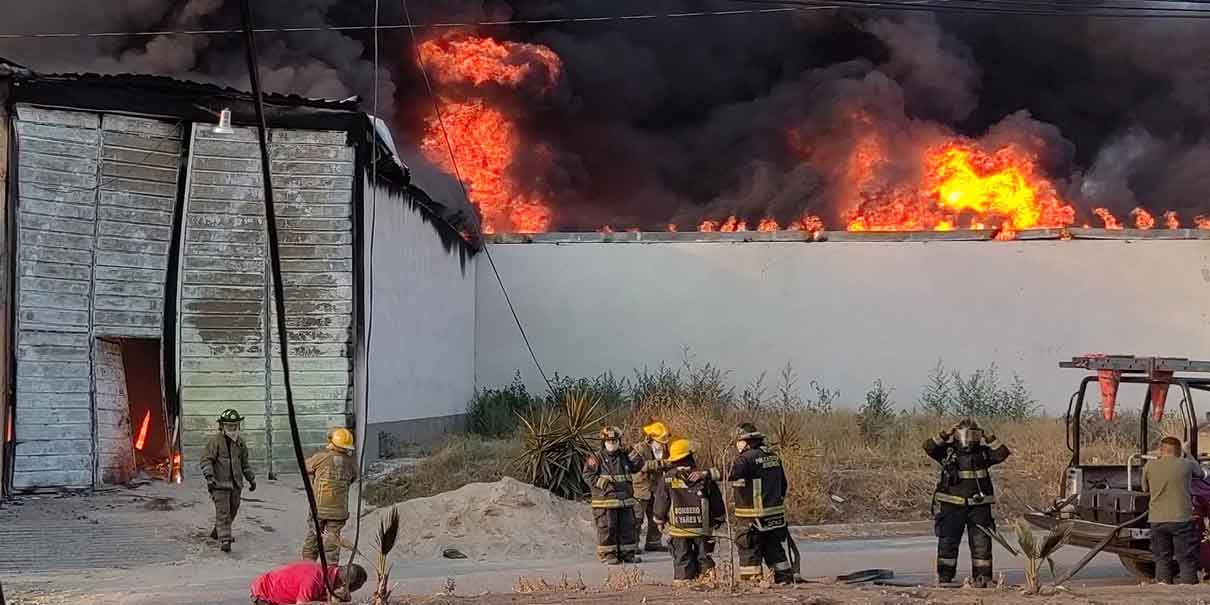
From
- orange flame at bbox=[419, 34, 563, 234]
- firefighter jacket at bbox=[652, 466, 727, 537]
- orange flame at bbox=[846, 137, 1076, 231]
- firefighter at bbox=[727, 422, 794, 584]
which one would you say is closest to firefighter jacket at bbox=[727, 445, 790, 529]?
firefighter at bbox=[727, 422, 794, 584]

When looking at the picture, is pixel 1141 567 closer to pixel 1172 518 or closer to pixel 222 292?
pixel 1172 518

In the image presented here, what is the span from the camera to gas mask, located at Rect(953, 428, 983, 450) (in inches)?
355

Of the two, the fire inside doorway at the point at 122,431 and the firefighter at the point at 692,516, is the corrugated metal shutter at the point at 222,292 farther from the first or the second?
the firefighter at the point at 692,516

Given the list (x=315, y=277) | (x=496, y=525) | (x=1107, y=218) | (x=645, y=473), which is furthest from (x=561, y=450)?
(x=1107, y=218)

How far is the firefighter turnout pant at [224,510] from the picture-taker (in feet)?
36.3

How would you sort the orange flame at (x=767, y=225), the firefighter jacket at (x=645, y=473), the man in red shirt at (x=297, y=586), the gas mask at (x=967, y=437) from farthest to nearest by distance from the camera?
the orange flame at (x=767, y=225) → the firefighter jacket at (x=645, y=473) → the gas mask at (x=967, y=437) → the man in red shirt at (x=297, y=586)

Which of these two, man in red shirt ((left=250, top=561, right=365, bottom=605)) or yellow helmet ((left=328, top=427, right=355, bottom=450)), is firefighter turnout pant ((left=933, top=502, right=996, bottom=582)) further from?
yellow helmet ((left=328, top=427, right=355, bottom=450))

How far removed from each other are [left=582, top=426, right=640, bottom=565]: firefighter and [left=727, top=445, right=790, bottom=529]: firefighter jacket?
2.24 metres

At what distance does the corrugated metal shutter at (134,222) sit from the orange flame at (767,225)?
16.3m

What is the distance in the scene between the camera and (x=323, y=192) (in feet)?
47.6

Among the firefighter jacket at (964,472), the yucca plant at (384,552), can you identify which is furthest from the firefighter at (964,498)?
the yucca plant at (384,552)

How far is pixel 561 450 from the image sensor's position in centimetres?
1410

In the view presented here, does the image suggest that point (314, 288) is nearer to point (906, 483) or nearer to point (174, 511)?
point (174, 511)

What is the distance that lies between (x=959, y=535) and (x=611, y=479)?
3214mm
